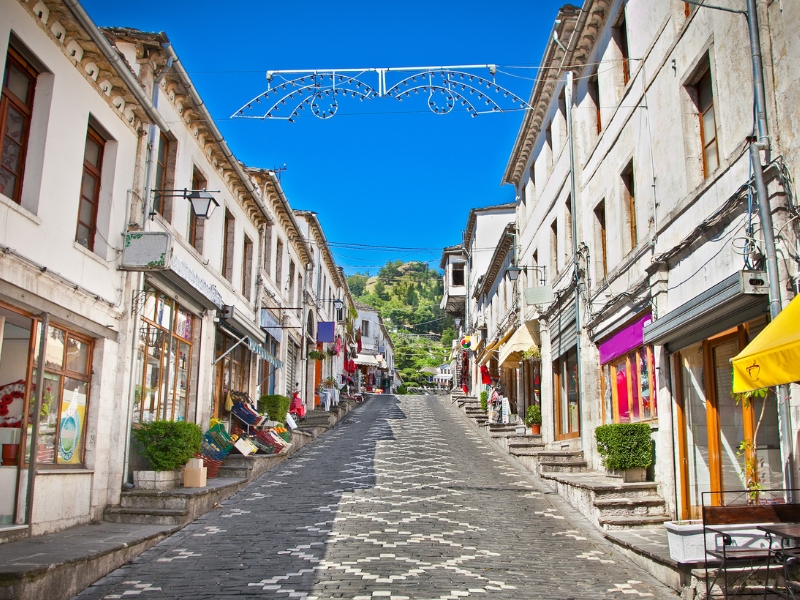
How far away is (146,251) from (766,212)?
27.5 ft

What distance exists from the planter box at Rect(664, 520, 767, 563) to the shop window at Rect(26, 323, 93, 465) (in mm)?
7325

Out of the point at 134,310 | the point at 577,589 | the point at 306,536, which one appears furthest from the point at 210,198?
the point at 577,589

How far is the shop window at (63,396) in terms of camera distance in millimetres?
9508

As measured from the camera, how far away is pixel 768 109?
26.6ft

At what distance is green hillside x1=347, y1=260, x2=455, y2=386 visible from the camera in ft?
280

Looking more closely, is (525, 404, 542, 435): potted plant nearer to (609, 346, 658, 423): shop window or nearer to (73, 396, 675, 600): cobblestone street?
(73, 396, 675, 600): cobblestone street

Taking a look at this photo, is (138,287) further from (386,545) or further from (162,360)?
(386,545)

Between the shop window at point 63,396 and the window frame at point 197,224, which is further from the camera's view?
the window frame at point 197,224

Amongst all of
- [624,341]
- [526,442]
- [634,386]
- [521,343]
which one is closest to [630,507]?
[634,386]

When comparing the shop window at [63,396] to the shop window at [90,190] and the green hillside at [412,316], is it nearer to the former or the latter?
the shop window at [90,190]

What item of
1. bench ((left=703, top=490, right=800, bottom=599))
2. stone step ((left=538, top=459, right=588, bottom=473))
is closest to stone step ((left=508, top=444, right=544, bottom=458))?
stone step ((left=538, top=459, right=588, bottom=473))

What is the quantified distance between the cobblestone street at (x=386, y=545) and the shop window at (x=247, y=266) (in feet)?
19.8

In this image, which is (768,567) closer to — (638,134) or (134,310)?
(638,134)

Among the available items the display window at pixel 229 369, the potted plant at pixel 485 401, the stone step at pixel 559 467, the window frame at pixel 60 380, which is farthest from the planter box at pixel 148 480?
the potted plant at pixel 485 401
